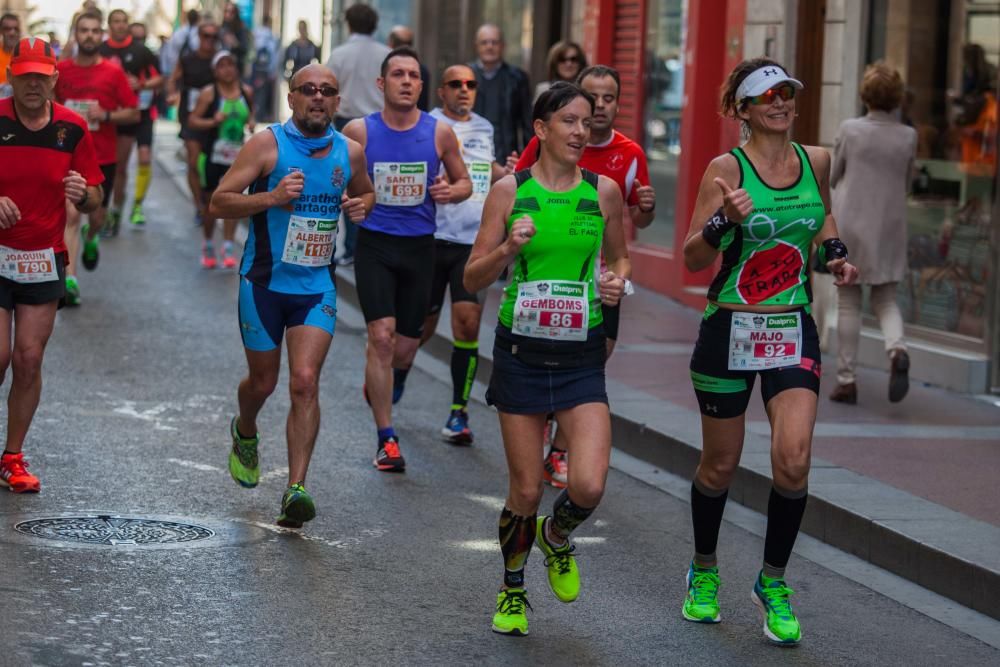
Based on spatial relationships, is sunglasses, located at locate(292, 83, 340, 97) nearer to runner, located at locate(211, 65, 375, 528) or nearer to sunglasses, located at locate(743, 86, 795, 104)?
runner, located at locate(211, 65, 375, 528)

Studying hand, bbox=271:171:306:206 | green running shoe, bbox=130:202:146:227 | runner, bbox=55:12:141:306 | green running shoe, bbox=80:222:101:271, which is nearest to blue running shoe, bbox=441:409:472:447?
hand, bbox=271:171:306:206

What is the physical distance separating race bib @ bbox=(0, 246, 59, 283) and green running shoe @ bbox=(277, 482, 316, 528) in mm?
1496

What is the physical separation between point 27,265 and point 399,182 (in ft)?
6.29

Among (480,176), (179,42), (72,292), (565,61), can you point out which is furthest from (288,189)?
(179,42)

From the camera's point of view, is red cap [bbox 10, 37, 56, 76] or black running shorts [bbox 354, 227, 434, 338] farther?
black running shorts [bbox 354, 227, 434, 338]

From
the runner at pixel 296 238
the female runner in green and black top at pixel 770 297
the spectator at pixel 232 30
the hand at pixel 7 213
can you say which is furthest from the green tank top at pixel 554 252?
the spectator at pixel 232 30

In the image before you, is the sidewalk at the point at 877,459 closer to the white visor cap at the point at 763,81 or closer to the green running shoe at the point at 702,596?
the green running shoe at the point at 702,596

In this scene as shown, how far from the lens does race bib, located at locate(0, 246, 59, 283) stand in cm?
790

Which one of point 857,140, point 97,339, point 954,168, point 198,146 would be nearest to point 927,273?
point 954,168

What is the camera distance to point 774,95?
20.4 feet

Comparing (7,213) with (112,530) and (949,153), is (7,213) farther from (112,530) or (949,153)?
(949,153)

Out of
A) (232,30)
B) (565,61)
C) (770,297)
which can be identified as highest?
(232,30)

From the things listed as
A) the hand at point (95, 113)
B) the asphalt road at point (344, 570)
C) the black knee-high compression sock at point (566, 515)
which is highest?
the hand at point (95, 113)

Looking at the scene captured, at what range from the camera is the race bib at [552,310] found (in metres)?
6.12
